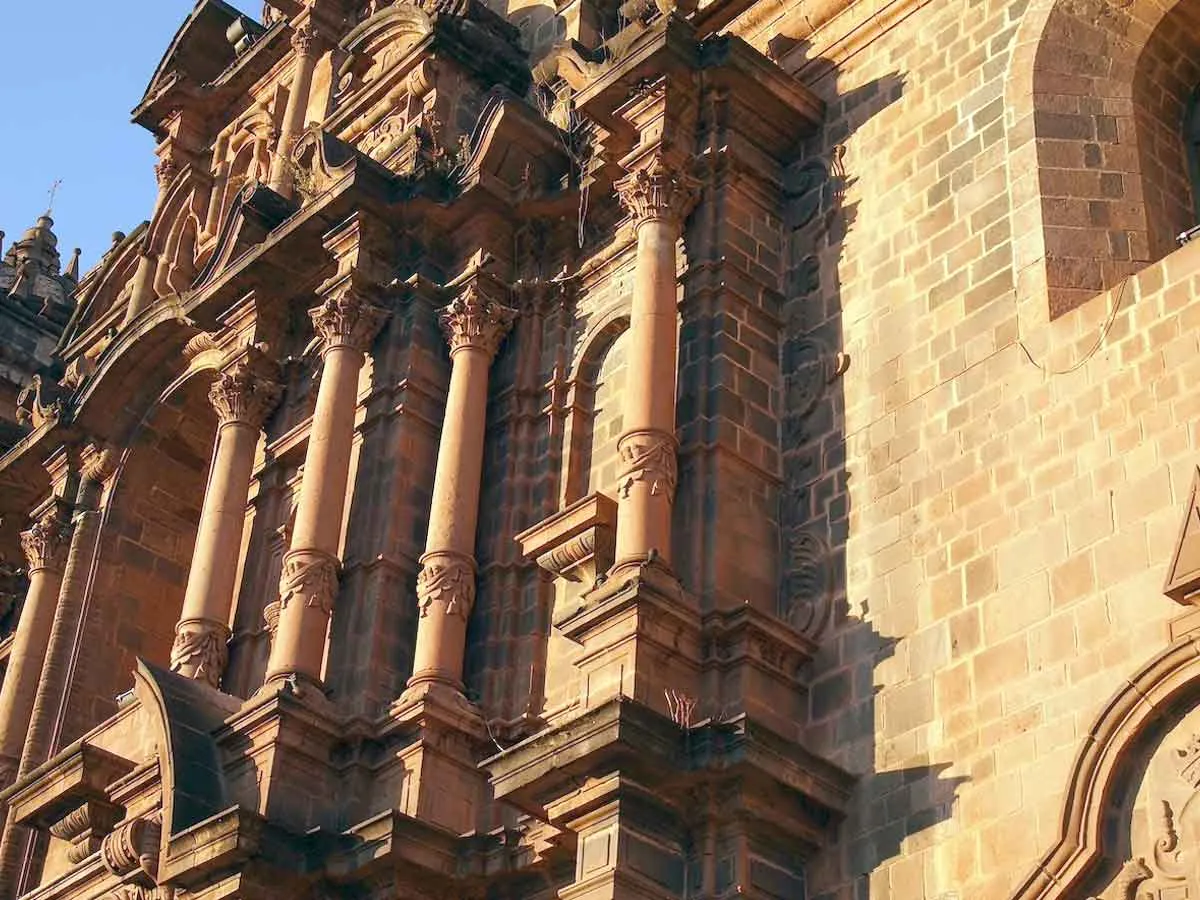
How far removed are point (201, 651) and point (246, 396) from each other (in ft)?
8.90

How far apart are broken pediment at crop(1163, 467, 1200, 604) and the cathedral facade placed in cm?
4

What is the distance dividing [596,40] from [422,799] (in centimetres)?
861

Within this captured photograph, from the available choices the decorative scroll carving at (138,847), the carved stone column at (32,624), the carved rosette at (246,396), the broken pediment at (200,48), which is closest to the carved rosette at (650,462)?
the decorative scroll carving at (138,847)

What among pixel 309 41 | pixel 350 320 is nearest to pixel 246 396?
pixel 350 320

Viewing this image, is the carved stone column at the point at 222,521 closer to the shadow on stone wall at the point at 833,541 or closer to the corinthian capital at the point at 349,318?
the corinthian capital at the point at 349,318

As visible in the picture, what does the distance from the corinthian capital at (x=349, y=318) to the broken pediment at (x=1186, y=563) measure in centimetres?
814

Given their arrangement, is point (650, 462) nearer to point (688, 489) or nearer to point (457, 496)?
point (688, 489)

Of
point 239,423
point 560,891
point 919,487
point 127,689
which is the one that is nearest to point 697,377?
point 919,487

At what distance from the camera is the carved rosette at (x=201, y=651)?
17.8m

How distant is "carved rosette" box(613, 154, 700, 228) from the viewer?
53.6ft

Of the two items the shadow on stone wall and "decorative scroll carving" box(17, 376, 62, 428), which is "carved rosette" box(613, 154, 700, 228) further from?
"decorative scroll carving" box(17, 376, 62, 428)

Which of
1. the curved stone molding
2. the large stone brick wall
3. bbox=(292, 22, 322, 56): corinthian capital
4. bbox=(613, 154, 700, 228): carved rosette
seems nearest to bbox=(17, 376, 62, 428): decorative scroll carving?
bbox=(292, 22, 322, 56): corinthian capital

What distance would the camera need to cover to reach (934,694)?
43.2 feet

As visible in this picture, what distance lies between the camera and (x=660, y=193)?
16391 mm
